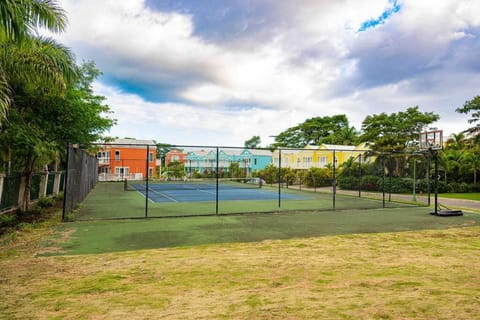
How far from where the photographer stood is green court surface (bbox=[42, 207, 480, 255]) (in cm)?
655

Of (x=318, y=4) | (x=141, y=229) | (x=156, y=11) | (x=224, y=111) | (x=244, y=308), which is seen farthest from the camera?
(x=224, y=111)

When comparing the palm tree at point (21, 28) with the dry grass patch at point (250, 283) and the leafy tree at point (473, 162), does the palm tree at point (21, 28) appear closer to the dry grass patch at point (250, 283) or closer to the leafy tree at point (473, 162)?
the dry grass patch at point (250, 283)

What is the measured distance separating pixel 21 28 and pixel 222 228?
18.8ft

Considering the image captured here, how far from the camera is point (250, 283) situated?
4.14m

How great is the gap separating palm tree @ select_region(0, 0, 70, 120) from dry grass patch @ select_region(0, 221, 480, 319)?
122 inches

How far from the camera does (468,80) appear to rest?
23.6m

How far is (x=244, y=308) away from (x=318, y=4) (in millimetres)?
10870

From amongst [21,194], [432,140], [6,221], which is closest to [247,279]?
[6,221]

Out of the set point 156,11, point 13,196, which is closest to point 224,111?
point 156,11

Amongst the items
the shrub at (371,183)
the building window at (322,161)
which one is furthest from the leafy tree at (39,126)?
the building window at (322,161)

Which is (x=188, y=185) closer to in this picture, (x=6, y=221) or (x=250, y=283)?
(x=6, y=221)

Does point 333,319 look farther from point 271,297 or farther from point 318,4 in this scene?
point 318,4

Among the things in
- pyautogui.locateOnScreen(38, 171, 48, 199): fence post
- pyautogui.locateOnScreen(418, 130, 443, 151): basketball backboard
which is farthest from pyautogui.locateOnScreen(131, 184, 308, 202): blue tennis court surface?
pyautogui.locateOnScreen(418, 130, 443, 151): basketball backboard

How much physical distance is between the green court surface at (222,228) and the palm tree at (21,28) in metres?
2.79
